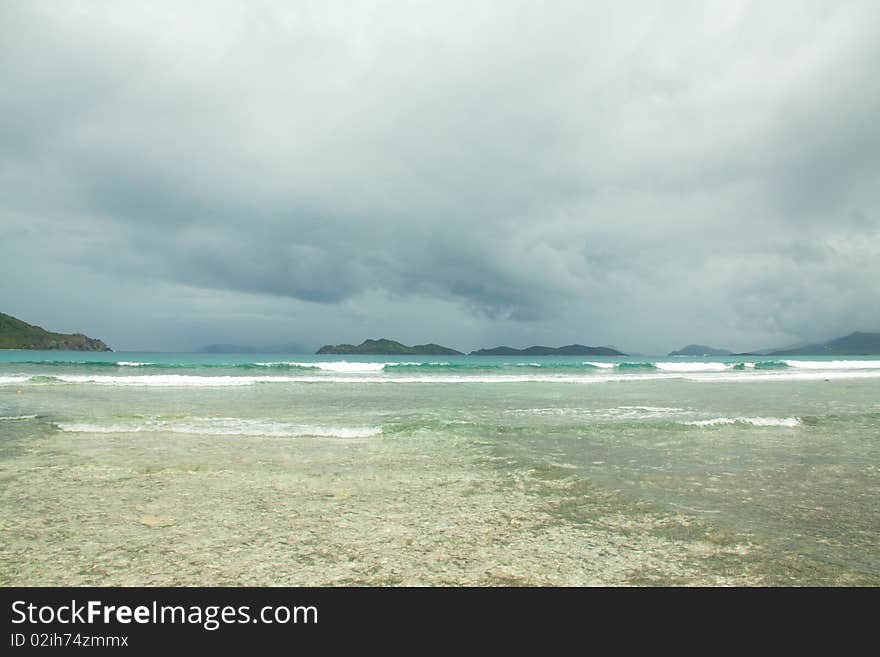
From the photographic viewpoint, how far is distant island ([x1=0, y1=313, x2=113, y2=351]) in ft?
483

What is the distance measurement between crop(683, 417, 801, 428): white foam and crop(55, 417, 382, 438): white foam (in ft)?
26.3

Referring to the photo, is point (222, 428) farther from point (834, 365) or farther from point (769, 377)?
point (834, 365)

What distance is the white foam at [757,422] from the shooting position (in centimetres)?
1235

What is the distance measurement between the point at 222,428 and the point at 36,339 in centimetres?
18676

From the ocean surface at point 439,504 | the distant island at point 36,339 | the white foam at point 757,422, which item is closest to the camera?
the ocean surface at point 439,504

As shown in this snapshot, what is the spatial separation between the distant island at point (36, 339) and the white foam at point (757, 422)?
588ft

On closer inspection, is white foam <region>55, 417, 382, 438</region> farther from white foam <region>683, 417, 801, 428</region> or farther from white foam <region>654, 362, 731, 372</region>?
white foam <region>654, 362, 731, 372</region>

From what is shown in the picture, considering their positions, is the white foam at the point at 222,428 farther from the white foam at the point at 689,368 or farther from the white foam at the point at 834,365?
the white foam at the point at 834,365

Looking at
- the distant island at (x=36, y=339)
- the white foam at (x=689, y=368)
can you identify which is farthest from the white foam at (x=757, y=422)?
the distant island at (x=36, y=339)

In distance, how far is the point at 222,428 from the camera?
464 inches

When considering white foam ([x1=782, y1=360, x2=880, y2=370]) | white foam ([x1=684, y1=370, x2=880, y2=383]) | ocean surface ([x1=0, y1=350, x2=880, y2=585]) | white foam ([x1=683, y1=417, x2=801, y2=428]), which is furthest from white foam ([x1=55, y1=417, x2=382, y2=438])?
white foam ([x1=782, y1=360, x2=880, y2=370])

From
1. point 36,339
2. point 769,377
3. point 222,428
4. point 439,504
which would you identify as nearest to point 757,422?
point 439,504
